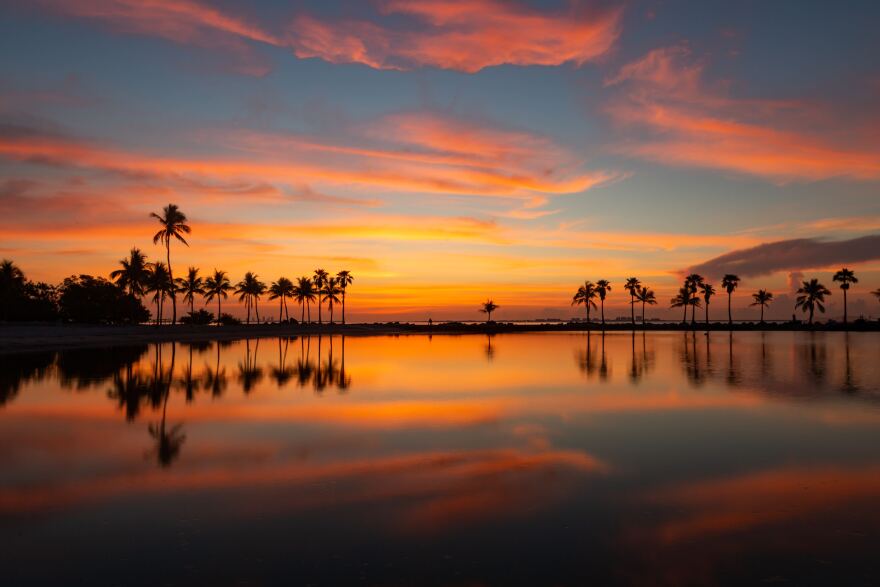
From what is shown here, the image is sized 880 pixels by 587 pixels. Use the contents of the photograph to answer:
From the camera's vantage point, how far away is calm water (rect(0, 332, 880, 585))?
23.3 ft

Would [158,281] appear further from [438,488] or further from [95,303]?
[438,488]

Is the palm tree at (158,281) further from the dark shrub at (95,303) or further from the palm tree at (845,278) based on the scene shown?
the palm tree at (845,278)

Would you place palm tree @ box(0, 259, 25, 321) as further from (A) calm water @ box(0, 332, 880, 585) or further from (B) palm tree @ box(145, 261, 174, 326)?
(A) calm water @ box(0, 332, 880, 585)

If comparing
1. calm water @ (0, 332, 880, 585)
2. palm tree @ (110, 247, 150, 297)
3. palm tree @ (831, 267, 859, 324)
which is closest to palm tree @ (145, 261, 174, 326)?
palm tree @ (110, 247, 150, 297)

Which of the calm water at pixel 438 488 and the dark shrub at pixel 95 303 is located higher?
the dark shrub at pixel 95 303

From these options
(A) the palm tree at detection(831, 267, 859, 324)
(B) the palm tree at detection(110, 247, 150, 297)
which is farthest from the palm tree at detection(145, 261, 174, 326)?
(A) the palm tree at detection(831, 267, 859, 324)

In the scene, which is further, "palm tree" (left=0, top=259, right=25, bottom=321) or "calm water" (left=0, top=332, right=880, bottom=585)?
"palm tree" (left=0, top=259, right=25, bottom=321)

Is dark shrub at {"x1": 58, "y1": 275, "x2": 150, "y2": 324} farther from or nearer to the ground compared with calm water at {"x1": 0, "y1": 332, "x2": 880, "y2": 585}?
farther from the ground

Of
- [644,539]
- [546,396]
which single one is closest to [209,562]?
[644,539]

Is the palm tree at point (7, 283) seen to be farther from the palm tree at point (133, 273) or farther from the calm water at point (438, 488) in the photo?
the calm water at point (438, 488)

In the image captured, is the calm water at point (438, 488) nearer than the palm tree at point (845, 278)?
Yes

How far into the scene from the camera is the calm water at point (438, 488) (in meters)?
7.10

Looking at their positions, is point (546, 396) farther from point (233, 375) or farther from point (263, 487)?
point (233, 375)

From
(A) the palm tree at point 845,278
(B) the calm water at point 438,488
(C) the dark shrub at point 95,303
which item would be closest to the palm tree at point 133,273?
(C) the dark shrub at point 95,303
